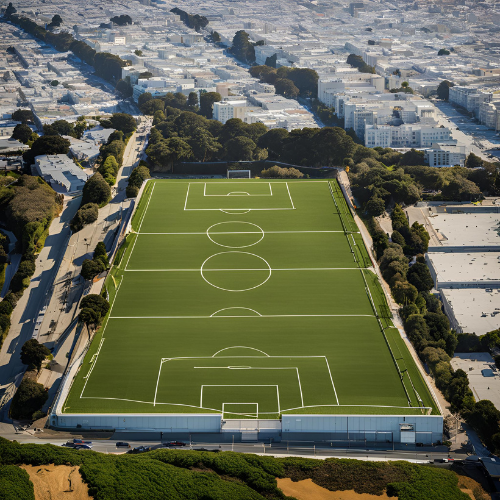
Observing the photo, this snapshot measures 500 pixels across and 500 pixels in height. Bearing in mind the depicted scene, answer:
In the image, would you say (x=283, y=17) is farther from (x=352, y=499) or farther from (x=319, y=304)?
(x=352, y=499)

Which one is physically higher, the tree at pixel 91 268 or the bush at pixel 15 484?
the bush at pixel 15 484

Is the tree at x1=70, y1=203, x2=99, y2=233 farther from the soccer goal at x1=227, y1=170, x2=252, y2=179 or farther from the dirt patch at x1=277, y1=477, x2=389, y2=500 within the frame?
the dirt patch at x1=277, y1=477, x2=389, y2=500

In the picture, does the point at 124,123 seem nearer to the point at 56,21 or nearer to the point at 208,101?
the point at 208,101

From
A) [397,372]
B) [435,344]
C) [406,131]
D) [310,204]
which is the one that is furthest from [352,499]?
[406,131]

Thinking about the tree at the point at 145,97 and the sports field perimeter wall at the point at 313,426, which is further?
the tree at the point at 145,97

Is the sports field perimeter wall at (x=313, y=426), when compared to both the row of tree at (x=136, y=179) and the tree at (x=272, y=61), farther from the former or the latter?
the tree at (x=272, y=61)

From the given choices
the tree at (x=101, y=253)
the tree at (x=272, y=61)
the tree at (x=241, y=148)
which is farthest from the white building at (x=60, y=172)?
the tree at (x=272, y=61)
